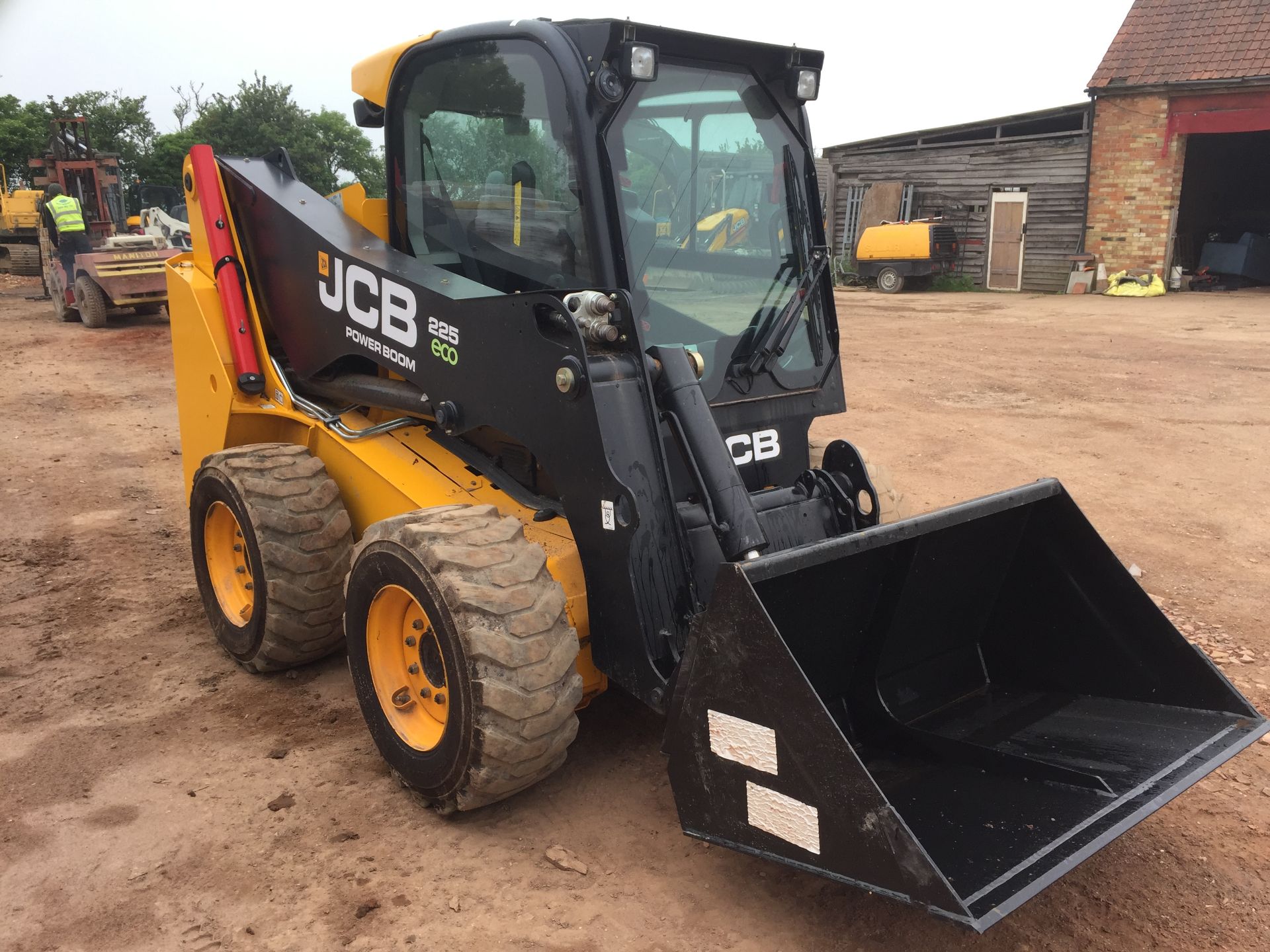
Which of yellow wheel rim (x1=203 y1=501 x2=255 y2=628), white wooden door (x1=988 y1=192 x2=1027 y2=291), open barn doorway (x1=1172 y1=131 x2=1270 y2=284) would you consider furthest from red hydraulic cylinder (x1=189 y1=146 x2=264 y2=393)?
open barn doorway (x1=1172 y1=131 x2=1270 y2=284)

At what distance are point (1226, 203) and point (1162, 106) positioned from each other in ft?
17.3

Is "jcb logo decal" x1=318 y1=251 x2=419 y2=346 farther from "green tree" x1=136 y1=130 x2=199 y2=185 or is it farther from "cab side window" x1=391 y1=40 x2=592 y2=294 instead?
"green tree" x1=136 y1=130 x2=199 y2=185

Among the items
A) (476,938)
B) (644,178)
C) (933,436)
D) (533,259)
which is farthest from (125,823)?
(933,436)

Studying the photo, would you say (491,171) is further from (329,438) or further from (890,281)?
(890,281)

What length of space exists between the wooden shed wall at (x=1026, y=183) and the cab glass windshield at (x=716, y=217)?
1868 cm

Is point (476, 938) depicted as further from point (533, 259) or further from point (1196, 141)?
point (1196, 141)

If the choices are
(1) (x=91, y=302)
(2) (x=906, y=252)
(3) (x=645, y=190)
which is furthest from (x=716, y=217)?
(2) (x=906, y=252)

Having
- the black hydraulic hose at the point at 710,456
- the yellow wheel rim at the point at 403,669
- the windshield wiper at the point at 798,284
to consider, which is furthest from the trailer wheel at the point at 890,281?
the yellow wheel rim at the point at 403,669

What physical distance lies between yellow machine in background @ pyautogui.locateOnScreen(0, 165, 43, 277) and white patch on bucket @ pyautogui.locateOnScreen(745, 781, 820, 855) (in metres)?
25.2

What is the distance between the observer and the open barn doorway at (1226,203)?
67.9ft

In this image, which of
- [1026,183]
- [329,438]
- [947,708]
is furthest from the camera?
[1026,183]

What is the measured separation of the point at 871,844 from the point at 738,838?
0.42 m

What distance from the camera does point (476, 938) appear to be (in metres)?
2.72

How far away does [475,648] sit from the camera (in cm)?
289
